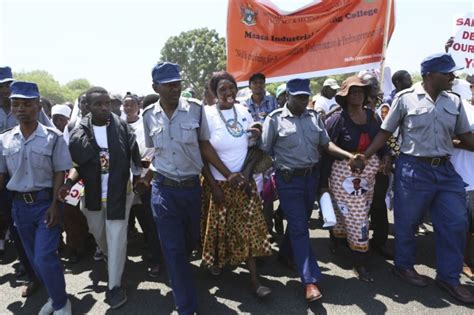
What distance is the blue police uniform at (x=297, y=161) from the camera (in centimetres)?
332

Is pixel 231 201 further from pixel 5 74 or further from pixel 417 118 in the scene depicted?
pixel 5 74

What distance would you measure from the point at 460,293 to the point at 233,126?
250 cm

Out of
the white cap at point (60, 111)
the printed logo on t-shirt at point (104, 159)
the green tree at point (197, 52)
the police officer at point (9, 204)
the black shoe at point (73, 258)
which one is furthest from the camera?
the green tree at point (197, 52)

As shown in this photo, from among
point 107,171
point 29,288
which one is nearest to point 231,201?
point 107,171

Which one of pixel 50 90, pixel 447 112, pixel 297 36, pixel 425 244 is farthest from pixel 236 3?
pixel 50 90

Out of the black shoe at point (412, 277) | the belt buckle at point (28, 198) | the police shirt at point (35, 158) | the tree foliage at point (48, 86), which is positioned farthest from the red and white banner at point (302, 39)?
the tree foliage at point (48, 86)

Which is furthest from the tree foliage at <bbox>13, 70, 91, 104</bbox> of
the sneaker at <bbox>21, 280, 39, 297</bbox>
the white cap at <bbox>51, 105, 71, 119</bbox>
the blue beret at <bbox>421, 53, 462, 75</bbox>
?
the blue beret at <bbox>421, 53, 462, 75</bbox>

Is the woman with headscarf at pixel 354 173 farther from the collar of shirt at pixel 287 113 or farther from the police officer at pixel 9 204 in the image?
the police officer at pixel 9 204

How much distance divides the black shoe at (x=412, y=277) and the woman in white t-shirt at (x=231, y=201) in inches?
54.1

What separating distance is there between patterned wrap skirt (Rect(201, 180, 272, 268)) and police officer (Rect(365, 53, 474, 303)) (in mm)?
1284

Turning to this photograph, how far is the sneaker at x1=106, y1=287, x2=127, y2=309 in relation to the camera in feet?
10.6

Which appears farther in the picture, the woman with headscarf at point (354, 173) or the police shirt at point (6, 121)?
the police shirt at point (6, 121)

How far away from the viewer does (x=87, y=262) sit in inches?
169

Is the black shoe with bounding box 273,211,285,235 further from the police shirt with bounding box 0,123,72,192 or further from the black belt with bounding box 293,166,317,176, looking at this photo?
the police shirt with bounding box 0,123,72,192
